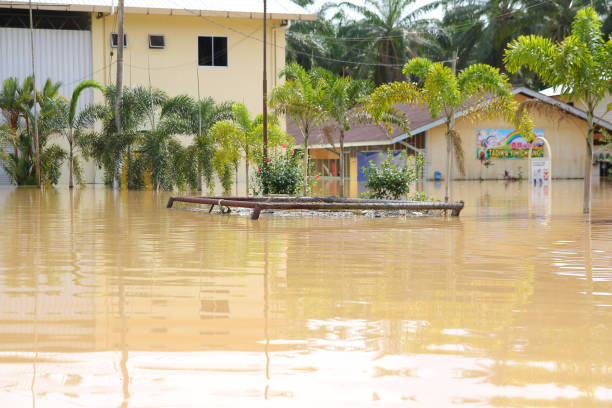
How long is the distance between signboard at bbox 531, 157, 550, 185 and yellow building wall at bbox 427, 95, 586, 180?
726 centimetres

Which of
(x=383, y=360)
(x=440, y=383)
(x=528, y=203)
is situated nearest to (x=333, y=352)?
(x=383, y=360)

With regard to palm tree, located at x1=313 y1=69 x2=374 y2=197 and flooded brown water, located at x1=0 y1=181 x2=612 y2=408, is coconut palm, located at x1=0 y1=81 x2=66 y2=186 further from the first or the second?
flooded brown water, located at x1=0 y1=181 x2=612 y2=408

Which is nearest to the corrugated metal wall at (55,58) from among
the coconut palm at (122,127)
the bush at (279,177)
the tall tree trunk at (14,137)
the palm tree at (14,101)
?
the palm tree at (14,101)

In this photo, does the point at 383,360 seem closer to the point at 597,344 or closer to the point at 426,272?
the point at 597,344

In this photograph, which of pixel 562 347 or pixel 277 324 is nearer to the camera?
pixel 562 347

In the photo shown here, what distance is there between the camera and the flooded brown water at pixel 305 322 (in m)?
4.44

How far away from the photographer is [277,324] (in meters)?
6.08

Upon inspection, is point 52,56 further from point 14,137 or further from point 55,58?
point 14,137

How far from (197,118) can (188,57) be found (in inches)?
379

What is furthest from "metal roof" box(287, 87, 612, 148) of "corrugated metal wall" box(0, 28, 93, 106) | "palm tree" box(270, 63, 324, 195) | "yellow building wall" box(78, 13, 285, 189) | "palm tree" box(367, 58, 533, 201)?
"palm tree" box(367, 58, 533, 201)

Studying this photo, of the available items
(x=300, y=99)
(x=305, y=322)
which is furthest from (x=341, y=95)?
(x=305, y=322)

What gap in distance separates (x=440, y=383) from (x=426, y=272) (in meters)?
4.35

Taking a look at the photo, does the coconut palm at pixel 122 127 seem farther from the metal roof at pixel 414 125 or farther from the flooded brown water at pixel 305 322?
the flooded brown water at pixel 305 322

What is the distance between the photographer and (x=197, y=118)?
3166 centimetres
